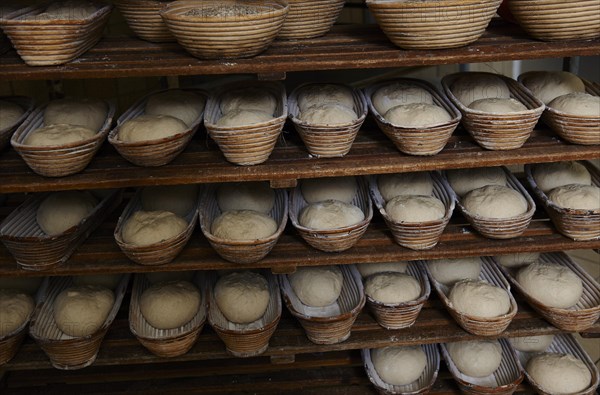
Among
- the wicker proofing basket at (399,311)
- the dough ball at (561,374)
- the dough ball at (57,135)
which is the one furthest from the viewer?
the dough ball at (561,374)

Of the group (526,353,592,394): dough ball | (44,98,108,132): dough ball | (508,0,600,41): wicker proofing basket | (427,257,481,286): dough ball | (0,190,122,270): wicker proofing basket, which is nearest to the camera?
(508,0,600,41): wicker proofing basket

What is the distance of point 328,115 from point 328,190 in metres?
0.45

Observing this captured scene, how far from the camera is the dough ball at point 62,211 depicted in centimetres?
221

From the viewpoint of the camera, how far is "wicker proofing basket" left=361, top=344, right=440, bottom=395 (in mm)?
2430

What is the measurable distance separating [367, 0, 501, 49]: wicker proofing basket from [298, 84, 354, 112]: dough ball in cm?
42

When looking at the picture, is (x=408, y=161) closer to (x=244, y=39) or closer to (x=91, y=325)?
(x=244, y=39)

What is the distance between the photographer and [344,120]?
2.03 m

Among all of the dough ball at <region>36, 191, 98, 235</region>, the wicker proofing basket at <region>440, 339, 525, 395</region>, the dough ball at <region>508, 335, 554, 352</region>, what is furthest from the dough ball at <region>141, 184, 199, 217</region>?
the dough ball at <region>508, 335, 554, 352</region>

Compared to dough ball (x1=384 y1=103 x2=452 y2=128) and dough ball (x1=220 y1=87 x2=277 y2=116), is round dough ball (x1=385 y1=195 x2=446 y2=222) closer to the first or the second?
dough ball (x1=384 y1=103 x2=452 y2=128)

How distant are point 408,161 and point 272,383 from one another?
3.89ft

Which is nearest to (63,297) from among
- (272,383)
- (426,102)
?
(272,383)

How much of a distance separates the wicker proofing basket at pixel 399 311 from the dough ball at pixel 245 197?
0.55 metres

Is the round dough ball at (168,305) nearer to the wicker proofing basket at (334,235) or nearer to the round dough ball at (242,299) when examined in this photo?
the round dough ball at (242,299)

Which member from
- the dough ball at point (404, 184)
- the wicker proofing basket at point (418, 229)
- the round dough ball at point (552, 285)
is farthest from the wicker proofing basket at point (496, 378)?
the dough ball at point (404, 184)
